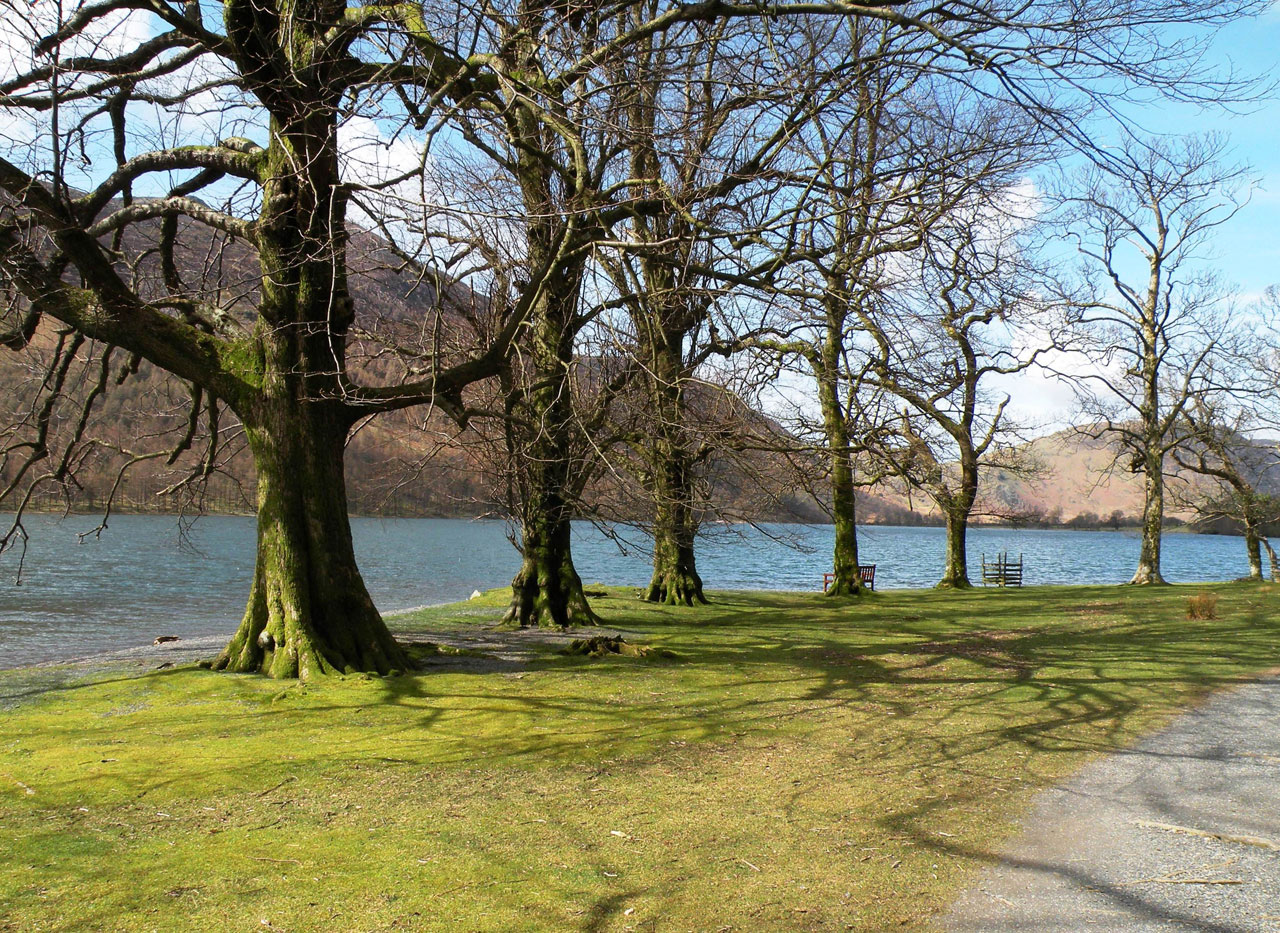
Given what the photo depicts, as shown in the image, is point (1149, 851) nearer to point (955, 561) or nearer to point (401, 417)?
point (401, 417)

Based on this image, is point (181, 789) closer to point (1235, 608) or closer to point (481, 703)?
point (481, 703)

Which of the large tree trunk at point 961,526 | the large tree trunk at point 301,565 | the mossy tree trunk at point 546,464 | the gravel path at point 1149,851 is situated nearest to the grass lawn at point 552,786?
the gravel path at point 1149,851

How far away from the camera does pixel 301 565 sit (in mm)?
9516

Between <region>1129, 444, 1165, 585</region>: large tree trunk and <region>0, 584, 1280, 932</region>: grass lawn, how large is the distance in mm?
17792

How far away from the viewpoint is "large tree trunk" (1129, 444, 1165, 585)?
2738 cm

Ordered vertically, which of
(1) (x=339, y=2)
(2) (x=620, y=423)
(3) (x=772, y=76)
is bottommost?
(2) (x=620, y=423)

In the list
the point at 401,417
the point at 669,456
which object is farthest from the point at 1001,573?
the point at 401,417

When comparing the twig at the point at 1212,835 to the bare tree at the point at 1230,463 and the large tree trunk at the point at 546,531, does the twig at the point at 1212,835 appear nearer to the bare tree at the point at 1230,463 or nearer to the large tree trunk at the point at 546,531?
the large tree trunk at the point at 546,531

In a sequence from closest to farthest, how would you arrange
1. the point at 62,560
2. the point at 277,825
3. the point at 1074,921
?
the point at 1074,921
the point at 277,825
the point at 62,560

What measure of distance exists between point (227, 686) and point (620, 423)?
913cm

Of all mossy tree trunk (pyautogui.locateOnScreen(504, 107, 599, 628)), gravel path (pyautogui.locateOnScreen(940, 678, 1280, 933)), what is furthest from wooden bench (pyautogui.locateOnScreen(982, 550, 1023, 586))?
gravel path (pyautogui.locateOnScreen(940, 678, 1280, 933))

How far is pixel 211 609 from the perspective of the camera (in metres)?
25.2

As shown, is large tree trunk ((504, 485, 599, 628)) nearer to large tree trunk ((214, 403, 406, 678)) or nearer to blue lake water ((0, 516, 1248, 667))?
blue lake water ((0, 516, 1248, 667))

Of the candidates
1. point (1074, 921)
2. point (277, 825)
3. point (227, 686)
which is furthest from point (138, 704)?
point (1074, 921)
